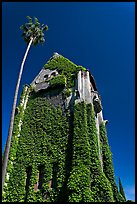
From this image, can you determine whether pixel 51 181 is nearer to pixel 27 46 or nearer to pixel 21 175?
pixel 21 175

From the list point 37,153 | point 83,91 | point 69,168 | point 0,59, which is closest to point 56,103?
point 83,91

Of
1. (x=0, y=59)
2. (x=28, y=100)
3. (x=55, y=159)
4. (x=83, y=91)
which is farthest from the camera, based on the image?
(x=28, y=100)

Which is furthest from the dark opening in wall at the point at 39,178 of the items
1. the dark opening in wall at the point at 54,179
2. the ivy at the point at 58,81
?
the ivy at the point at 58,81

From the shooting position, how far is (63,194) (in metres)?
14.2

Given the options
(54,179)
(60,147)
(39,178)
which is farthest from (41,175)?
(60,147)

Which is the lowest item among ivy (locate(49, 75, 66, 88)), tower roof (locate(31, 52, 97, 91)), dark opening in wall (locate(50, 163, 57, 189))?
dark opening in wall (locate(50, 163, 57, 189))

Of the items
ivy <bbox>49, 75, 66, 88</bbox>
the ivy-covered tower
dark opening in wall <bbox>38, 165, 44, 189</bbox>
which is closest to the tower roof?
the ivy-covered tower

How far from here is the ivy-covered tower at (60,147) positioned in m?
14.1

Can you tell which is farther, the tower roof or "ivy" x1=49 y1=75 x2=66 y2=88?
the tower roof

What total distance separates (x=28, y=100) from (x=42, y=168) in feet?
28.4

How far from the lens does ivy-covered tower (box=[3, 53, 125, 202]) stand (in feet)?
46.2

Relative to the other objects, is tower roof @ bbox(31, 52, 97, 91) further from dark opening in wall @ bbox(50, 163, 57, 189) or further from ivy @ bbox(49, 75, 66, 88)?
dark opening in wall @ bbox(50, 163, 57, 189)

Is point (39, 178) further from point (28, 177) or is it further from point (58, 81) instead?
point (58, 81)

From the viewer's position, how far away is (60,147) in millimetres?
16906
